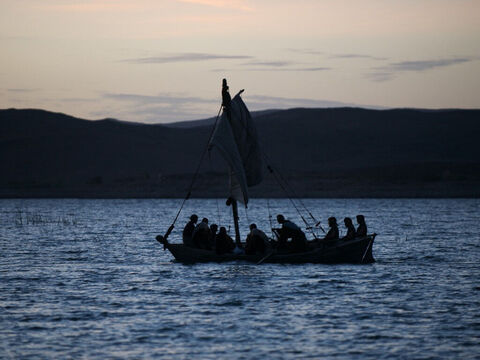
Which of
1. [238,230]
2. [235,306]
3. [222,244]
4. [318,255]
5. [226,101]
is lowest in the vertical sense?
[235,306]

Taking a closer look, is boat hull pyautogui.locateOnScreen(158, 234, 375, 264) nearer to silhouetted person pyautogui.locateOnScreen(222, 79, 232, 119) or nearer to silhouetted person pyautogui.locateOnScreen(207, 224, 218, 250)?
silhouetted person pyautogui.locateOnScreen(207, 224, 218, 250)

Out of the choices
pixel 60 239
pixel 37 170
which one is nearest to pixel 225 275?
pixel 60 239

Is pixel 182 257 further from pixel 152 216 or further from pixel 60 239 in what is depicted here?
pixel 152 216

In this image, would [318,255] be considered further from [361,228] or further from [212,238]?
[212,238]

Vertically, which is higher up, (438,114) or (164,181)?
(438,114)

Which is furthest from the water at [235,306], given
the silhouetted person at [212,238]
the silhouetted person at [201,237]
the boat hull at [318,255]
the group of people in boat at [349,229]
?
the group of people in boat at [349,229]

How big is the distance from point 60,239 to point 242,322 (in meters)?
24.5

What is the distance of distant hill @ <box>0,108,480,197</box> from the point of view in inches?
3863

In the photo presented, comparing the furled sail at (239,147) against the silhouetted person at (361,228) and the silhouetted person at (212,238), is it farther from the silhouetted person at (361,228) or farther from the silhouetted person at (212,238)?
the silhouetted person at (361,228)

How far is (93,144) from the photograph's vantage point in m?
150

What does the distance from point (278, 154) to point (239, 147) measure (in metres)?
114

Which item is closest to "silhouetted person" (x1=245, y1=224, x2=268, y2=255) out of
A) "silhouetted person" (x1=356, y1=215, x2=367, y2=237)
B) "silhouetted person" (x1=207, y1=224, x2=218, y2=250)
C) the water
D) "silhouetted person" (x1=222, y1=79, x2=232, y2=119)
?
the water

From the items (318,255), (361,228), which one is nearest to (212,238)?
(318,255)

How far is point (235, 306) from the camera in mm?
18969
